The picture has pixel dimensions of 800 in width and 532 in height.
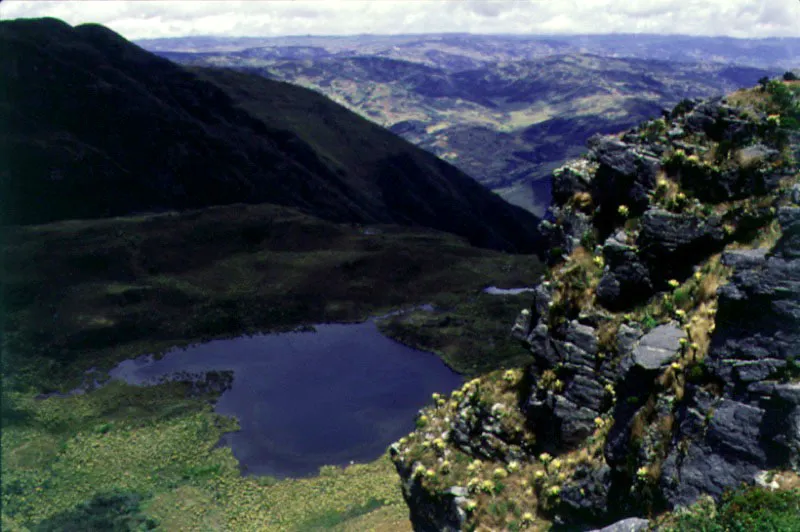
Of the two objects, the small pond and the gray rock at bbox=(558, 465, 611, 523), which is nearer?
the gray rock at bbox=(558, 465, 611, 523)

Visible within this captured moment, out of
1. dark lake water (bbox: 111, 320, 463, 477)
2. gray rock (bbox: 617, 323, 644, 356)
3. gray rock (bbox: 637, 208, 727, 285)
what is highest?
gray rock (bbox: 637, 208, 727, 285)

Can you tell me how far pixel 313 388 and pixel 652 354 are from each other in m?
43.7

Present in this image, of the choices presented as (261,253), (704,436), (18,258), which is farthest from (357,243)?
(704,436)

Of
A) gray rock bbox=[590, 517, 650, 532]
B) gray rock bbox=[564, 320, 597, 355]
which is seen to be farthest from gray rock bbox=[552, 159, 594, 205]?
gray rock bbox=[590, 517, 650, 532]

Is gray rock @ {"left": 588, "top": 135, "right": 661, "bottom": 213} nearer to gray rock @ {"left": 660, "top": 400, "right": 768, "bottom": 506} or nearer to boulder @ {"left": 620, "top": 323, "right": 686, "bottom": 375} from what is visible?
boulder @ {"left": 620, "top": 323, "right": 686, "bottom": 375}

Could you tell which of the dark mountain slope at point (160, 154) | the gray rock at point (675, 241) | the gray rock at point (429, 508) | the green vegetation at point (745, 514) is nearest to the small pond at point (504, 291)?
the gray rock at point (429, 508)

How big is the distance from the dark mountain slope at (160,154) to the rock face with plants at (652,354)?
10405cm

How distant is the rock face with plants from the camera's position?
49.8ft

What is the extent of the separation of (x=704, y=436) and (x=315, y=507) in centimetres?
2855

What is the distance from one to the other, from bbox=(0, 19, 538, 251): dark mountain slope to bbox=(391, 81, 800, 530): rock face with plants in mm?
104053

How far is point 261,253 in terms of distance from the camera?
89.4 m

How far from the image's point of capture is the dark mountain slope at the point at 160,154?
4323 inches

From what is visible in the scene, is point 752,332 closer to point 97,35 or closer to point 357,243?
point 357,243

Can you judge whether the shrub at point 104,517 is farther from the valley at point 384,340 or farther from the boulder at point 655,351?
the boulder at point 655,351
